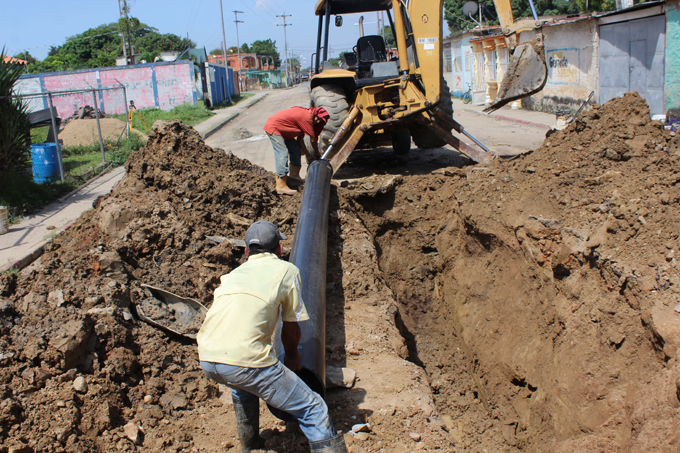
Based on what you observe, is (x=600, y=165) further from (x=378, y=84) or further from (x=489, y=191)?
(x=378, y=84)

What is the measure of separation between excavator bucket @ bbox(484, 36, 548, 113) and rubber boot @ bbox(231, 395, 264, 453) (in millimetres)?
5451

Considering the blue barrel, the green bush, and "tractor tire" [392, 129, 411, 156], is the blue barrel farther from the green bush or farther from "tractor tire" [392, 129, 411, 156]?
"tractor tire" [392, 129, 411, 156]

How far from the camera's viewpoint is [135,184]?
21.4 ft

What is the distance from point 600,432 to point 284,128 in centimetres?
551

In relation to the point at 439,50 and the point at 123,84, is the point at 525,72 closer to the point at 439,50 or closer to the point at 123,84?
the point at 439,50

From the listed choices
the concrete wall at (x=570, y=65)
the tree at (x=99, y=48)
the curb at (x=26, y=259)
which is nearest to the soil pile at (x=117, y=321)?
the curb at (x=26, y=259)

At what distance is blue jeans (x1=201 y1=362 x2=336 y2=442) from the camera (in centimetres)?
277

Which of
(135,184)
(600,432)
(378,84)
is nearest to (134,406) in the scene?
(600,432)

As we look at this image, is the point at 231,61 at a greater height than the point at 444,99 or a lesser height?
greater

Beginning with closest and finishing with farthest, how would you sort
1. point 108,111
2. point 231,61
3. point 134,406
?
point 134,406 < point 108,111 < point 231,61

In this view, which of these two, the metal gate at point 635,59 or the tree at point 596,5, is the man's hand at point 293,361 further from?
the tree at point 596,5

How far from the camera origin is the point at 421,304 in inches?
263

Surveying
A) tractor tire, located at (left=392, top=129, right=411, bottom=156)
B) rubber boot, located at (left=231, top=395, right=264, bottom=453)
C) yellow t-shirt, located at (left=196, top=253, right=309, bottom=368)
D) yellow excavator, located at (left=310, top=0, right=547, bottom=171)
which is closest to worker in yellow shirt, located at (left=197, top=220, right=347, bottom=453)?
yellow t-shirt, located at (left=196, top=253, right=309, bottom=368)

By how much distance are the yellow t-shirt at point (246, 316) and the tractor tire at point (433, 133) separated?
6.36m
